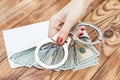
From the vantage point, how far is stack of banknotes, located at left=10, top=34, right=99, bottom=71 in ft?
2.24

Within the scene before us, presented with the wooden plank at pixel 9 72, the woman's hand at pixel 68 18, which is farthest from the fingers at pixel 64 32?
the wooden plank at pixel 9 72

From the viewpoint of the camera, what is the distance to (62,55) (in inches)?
27.4

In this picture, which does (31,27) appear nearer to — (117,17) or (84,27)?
(84,27)

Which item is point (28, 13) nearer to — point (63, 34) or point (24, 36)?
point (24, 36)

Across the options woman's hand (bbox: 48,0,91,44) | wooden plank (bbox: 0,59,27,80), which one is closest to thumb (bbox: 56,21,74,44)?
woman's hand (bbox: 48,0,91,44)

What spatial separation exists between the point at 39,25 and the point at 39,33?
0.14 ft

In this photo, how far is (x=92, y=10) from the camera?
87 centimetres

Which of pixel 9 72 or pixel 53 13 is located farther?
pixel 53 13

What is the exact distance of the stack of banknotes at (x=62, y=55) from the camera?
0.68 metres

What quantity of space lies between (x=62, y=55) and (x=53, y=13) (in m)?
0.21

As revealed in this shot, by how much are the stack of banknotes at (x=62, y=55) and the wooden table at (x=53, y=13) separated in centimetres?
2

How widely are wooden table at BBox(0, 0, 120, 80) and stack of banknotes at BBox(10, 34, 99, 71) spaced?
0.02 m

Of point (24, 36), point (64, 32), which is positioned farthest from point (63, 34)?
point (24, 36)

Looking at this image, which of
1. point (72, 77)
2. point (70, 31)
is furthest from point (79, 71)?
point (70, 31)
